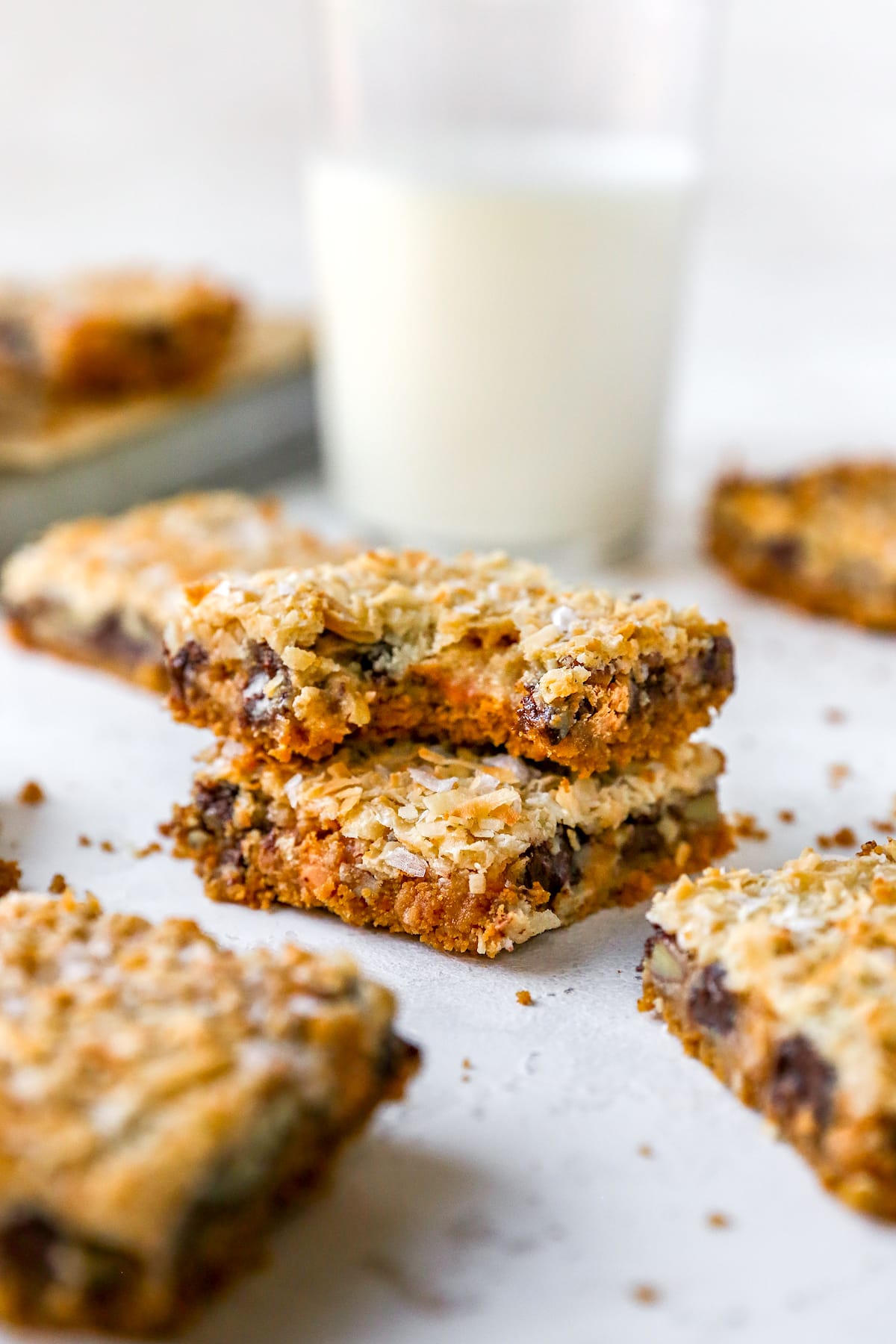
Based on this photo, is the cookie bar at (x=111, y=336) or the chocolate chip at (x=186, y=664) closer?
the chocolate chip at (x=186, y=664)

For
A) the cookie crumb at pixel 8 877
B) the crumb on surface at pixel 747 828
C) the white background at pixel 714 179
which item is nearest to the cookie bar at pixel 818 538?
the crumb on surface at pixel 747 828

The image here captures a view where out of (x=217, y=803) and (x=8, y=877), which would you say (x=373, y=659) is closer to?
(x=217, y=803)

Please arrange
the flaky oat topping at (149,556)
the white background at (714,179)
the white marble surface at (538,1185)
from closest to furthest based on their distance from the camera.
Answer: the white marble surface at (538,1185) → the flaky oat topping at (149,556) → the white background at (714,179)

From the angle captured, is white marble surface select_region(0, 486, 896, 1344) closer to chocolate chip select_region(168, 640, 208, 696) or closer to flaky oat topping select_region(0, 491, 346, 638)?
chocolate chip select_region(168, 640, 208, 696)

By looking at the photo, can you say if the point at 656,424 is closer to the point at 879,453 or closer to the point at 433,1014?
the point at 879,453

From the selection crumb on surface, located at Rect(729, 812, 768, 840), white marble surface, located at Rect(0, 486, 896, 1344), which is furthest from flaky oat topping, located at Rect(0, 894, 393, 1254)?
crumb on surface, located at Rect(729, 812, 768, 840)

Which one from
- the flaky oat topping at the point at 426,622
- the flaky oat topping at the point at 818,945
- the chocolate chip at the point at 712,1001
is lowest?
the chocolate chip at the point at 712,1001

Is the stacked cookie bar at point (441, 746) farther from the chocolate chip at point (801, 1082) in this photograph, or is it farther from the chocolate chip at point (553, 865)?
the chocolate chip at point (801, 1082)
